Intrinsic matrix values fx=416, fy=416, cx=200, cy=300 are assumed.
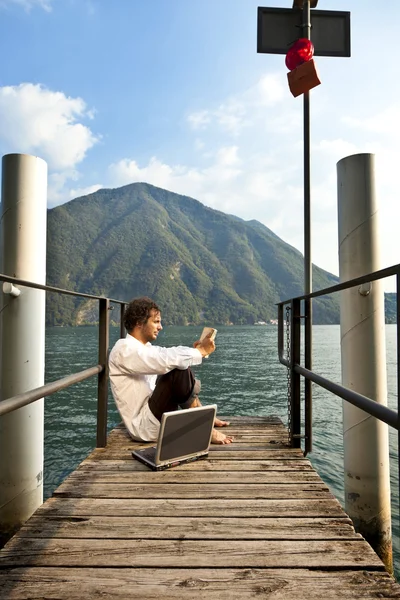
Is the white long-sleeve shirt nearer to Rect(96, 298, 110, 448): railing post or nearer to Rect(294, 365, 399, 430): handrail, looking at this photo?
Rect(96, 298, 110, 448): railing post

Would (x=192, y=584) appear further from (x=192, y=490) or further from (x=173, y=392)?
(x=173, y=392)

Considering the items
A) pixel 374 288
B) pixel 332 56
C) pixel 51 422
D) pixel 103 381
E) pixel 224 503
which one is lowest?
pixel 51 422

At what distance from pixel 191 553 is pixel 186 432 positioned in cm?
104

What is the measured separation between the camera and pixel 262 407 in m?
14.0

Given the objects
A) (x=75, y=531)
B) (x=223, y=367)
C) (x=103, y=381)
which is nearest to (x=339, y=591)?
(x=75, y=531)

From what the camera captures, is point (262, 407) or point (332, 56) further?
point (262, 407)

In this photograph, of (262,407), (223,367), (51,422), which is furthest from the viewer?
(223,367)

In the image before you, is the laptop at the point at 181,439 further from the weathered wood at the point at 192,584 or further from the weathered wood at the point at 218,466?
the weathered wood at the point at 192,584

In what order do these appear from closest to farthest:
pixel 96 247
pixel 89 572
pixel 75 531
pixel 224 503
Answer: pixel 89 572, pixel 75 531, pixel 224 503, pixel 96 247

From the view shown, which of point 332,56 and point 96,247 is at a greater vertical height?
point 96,247

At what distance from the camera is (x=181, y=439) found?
272 centimetres

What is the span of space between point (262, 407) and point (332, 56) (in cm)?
1160

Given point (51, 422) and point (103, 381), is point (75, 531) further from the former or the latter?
point (51, 422)

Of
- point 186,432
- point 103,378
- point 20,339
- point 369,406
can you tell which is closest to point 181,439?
point 186,432
